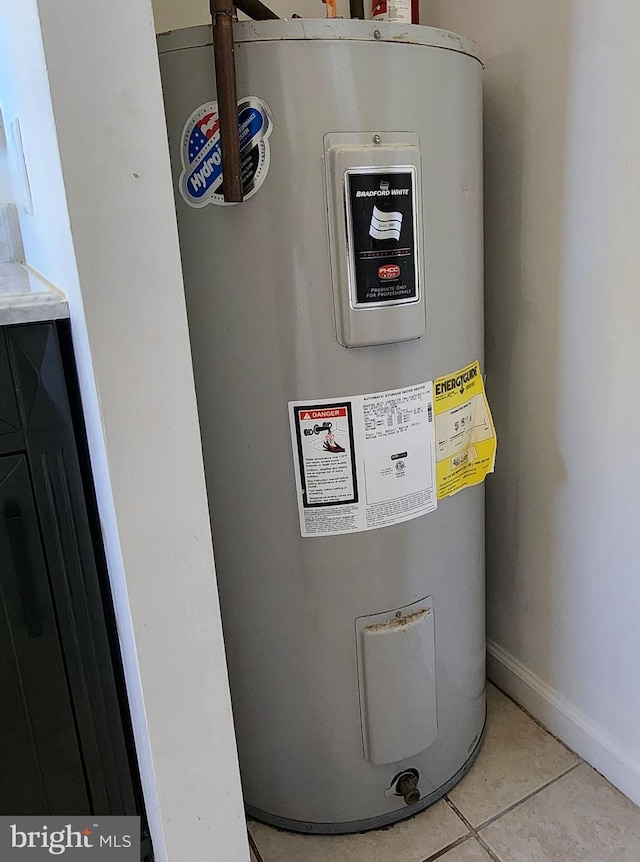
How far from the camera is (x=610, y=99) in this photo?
1041 mm

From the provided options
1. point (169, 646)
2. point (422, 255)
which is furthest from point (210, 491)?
→ point (422, 255)

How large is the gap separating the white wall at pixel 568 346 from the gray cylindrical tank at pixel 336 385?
16cm

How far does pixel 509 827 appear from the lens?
48.5 inches

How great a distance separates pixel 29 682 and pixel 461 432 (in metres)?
0.73

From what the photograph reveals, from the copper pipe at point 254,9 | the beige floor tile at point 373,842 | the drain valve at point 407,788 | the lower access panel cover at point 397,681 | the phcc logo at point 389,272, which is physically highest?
the copper pipe at point 254,9

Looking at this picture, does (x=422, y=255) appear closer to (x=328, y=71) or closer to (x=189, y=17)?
(x=328, y=71)

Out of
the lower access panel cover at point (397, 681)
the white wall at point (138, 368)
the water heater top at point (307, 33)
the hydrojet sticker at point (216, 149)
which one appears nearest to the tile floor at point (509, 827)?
the lower access panel cover at point (397, 681)

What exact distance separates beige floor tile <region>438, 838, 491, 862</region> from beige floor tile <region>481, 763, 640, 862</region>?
23 mm

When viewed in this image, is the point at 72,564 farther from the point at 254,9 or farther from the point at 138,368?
the point at 254,9

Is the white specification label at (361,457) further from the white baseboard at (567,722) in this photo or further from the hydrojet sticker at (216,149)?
the white baseboard at (567,722)

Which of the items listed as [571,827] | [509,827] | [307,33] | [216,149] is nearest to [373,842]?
[509,827]

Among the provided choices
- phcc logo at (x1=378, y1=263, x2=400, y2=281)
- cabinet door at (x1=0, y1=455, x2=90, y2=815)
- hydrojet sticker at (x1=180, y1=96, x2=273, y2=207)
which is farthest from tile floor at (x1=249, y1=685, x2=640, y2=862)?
hydrojet sticker at (x1=180, y1=96, x2=273, y2=207)

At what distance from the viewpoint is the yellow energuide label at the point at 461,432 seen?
3.64 feet

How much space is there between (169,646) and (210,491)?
0.92ft
